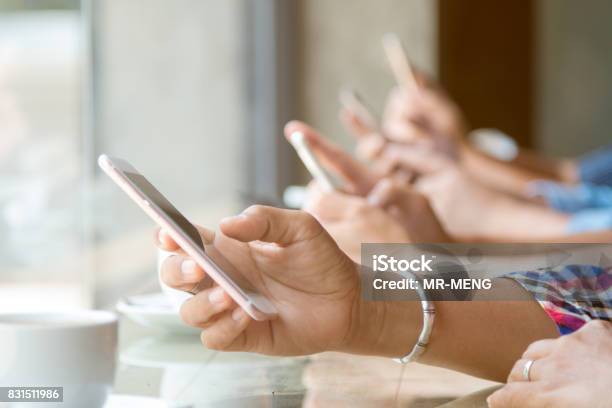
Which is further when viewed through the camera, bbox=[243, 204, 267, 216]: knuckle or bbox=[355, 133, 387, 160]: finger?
bbox=[355, 133, 387, 160]: finger

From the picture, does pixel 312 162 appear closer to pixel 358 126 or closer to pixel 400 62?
pixel 358 126

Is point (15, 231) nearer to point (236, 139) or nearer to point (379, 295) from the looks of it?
point (236, 139)

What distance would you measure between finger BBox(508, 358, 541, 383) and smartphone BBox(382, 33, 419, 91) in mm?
1000

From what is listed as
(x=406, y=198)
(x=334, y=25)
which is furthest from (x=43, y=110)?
(x=406, y=198)

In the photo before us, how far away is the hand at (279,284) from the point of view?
1.44 ft

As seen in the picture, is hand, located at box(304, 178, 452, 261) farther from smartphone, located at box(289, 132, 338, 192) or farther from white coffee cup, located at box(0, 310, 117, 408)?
white coffee cup, located at box(0, 310, 117, 408)

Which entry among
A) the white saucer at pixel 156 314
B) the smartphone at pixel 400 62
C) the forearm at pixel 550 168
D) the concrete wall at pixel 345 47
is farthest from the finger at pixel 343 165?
the concrete wall at pixel 345 47

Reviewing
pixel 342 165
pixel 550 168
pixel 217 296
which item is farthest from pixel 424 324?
pixel 550 168

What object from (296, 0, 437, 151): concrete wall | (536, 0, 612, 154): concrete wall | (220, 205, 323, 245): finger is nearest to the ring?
(220, 205, 323, 245): finger

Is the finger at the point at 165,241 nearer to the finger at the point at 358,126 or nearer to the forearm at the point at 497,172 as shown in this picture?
the finger at the point at 358,126

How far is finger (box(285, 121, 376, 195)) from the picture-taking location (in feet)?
2.65

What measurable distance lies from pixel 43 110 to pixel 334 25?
74 cm

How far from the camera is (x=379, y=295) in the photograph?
50 centimetres

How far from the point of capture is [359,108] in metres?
1.50
